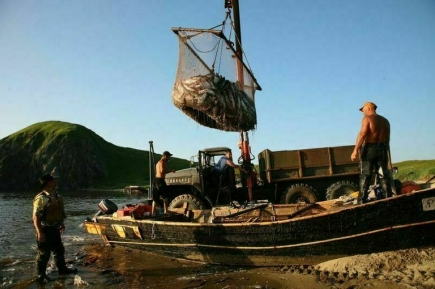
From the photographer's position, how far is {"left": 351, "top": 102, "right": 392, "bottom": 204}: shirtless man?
618 centimetres

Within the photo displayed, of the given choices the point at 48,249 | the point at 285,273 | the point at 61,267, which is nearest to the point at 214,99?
the point at 285,273

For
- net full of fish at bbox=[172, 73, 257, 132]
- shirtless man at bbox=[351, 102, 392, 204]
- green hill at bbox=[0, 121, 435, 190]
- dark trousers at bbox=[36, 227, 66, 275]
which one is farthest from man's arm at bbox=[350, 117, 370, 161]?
green hill at bbox=[0, 121, 435, 190]

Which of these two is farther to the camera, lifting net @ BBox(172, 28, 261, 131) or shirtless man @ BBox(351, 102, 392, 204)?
lifting net @ BBox(172, 28, 261, 131)

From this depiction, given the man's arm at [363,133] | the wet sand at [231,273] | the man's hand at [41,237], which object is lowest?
the wet sand at [231,273]

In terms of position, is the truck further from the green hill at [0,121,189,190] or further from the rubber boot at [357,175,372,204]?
the green hill at [0,121,189,190]

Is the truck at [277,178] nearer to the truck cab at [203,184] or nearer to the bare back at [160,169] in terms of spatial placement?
the truck cab at [203,184]

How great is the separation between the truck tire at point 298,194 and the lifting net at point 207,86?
342 centimetres

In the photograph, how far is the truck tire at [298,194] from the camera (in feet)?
39.0

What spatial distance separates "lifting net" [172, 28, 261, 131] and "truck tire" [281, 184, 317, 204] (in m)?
3.42

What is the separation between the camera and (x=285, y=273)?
6.65m

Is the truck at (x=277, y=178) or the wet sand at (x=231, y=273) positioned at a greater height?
the truck at (x=277, y=178)

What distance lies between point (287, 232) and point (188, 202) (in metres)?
4.85

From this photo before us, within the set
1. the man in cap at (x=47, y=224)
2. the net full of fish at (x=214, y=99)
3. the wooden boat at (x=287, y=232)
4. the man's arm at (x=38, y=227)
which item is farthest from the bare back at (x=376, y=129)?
the man's arm at (x=38, y=227)

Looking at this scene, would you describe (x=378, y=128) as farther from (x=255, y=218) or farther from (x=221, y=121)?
(x=221, y=121)
